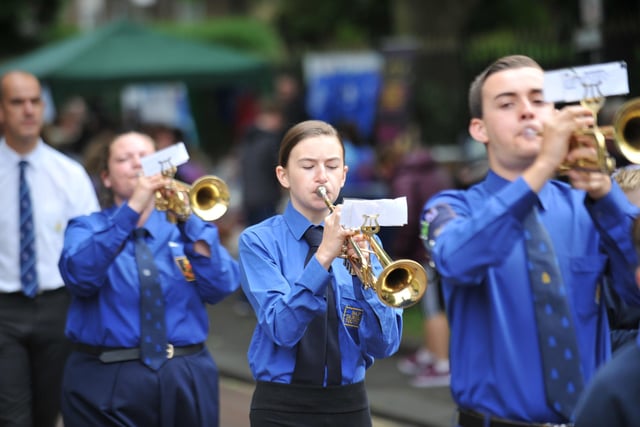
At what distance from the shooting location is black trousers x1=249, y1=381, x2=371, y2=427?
428 cm

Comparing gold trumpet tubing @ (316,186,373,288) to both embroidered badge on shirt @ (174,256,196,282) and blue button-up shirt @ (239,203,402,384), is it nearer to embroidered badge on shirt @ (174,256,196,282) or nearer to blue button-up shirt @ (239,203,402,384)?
blue button-up shirt @ (239,203,402,384)

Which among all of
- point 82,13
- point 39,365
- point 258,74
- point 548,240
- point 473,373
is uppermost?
point 82,13

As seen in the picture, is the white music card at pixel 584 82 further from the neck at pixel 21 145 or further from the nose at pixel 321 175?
the neck at pixel 21 145

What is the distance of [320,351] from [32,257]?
2.74 metres

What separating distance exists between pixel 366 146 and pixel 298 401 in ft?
35.2

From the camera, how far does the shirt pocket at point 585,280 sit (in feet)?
11.8

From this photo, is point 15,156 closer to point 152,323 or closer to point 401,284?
point 152,323

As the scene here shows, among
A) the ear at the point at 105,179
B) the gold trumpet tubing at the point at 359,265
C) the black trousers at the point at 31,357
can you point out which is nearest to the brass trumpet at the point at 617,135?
the gold trumpet tubing at the point at 359,265

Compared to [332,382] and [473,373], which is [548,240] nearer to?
[473,373]

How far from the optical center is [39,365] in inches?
249

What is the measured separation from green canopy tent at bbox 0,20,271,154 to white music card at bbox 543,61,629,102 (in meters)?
12.4

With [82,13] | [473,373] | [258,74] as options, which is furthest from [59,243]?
[82,13]

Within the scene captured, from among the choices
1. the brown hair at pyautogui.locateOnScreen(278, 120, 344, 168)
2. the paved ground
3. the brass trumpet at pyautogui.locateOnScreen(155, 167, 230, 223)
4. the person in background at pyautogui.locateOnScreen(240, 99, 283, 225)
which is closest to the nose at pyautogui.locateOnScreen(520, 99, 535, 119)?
the brown hair at pyautogui.locateOnScreen(278, 120, 344, 168)

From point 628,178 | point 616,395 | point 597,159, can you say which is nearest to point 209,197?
point 628,178
